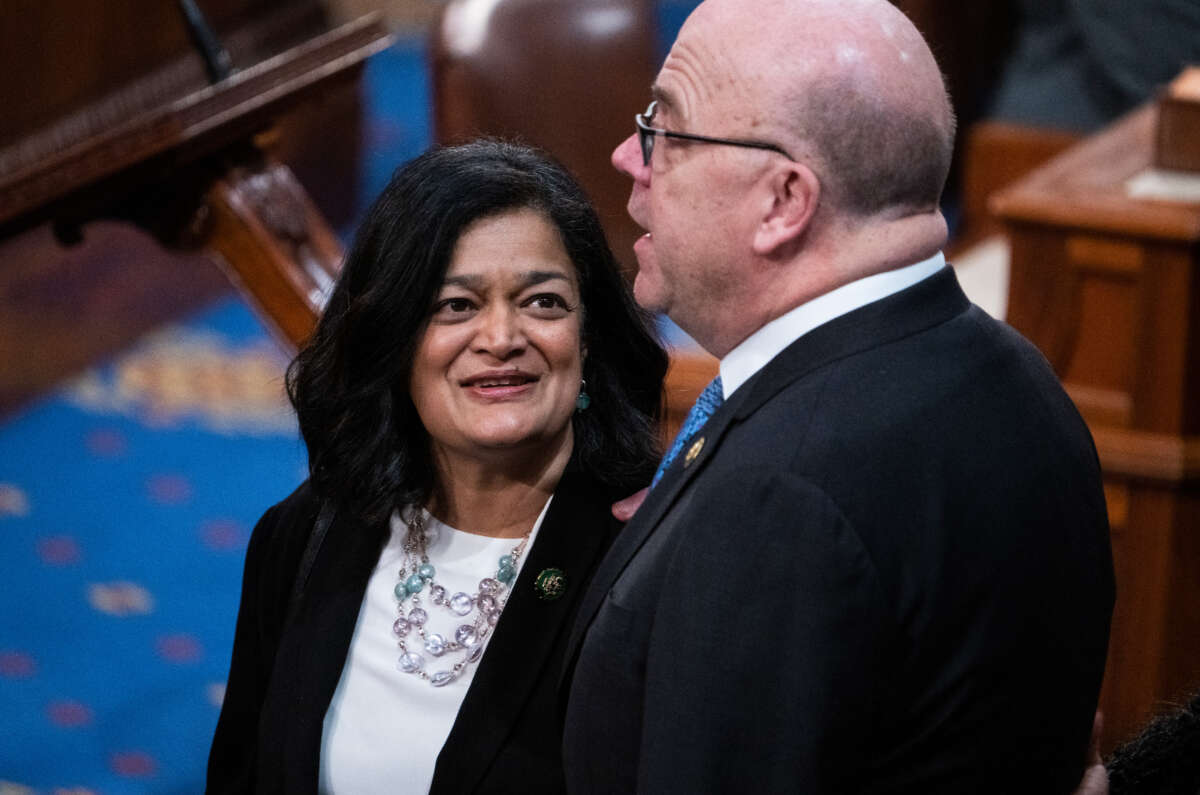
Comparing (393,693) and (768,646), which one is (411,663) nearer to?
(393,693)

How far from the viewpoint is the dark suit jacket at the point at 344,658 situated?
1762 millimetres

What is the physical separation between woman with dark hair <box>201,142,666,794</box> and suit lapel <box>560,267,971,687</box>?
405mm

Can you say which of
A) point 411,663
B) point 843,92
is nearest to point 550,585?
point 411,663

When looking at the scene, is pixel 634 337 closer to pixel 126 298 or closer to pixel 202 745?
pixel 202 745


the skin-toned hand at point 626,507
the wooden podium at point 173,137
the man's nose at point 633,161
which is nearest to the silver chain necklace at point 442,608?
the skin-toned hand at point 626,507

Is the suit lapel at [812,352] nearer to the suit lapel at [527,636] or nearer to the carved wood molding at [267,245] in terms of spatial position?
the suit lapel at [527,636]

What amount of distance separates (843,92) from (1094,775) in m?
0.71

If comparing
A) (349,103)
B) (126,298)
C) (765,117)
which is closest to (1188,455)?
(765,117)

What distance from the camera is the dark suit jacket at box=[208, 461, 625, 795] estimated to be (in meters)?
1.76

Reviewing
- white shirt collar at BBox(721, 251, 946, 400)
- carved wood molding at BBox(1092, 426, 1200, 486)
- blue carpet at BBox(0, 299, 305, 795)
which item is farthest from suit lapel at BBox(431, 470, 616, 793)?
carved wood molding at BBox(1092, 426, 1200, 486)

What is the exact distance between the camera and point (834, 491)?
4.10 ft

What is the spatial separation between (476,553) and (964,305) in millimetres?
734

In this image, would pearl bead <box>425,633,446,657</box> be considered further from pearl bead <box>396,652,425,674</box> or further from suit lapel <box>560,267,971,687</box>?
suit lapel <box>560,267,971,687</box>

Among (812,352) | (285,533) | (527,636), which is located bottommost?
(527,636)
